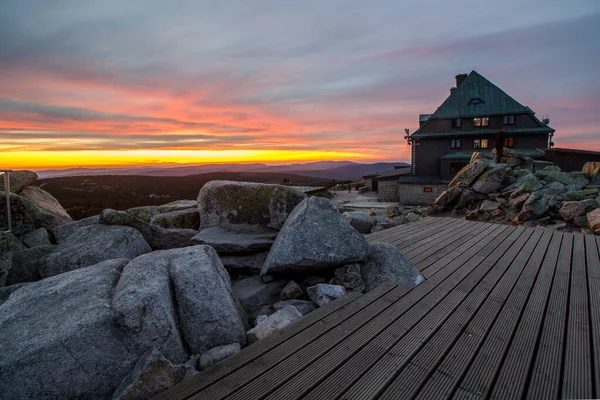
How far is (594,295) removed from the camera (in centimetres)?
481

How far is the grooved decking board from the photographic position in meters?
2.73

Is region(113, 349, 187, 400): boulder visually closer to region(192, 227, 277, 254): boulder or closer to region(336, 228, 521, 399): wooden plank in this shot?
region(336, 228, 521, 399): wooden plank

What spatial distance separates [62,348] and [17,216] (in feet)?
14.8

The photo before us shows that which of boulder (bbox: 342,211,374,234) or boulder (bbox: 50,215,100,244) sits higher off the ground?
boulder (bbox: 50,215,100,244)

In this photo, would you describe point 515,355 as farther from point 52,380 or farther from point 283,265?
point 52,380

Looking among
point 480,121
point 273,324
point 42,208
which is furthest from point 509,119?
point 42,208

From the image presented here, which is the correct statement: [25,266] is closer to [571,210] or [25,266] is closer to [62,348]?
[62,348]

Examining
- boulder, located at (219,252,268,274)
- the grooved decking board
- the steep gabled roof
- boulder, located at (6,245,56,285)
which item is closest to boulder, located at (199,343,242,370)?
boulder, located at (219,252,268,274)

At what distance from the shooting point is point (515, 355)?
3178 millimetres

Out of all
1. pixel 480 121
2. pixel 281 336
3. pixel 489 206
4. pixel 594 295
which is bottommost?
pixel 594 295

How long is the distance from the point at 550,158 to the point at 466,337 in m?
30.2

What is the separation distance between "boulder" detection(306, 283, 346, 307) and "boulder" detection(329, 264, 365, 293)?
253mm

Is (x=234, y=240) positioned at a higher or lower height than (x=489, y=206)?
higher

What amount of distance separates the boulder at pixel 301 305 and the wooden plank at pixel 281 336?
46 centimetres
